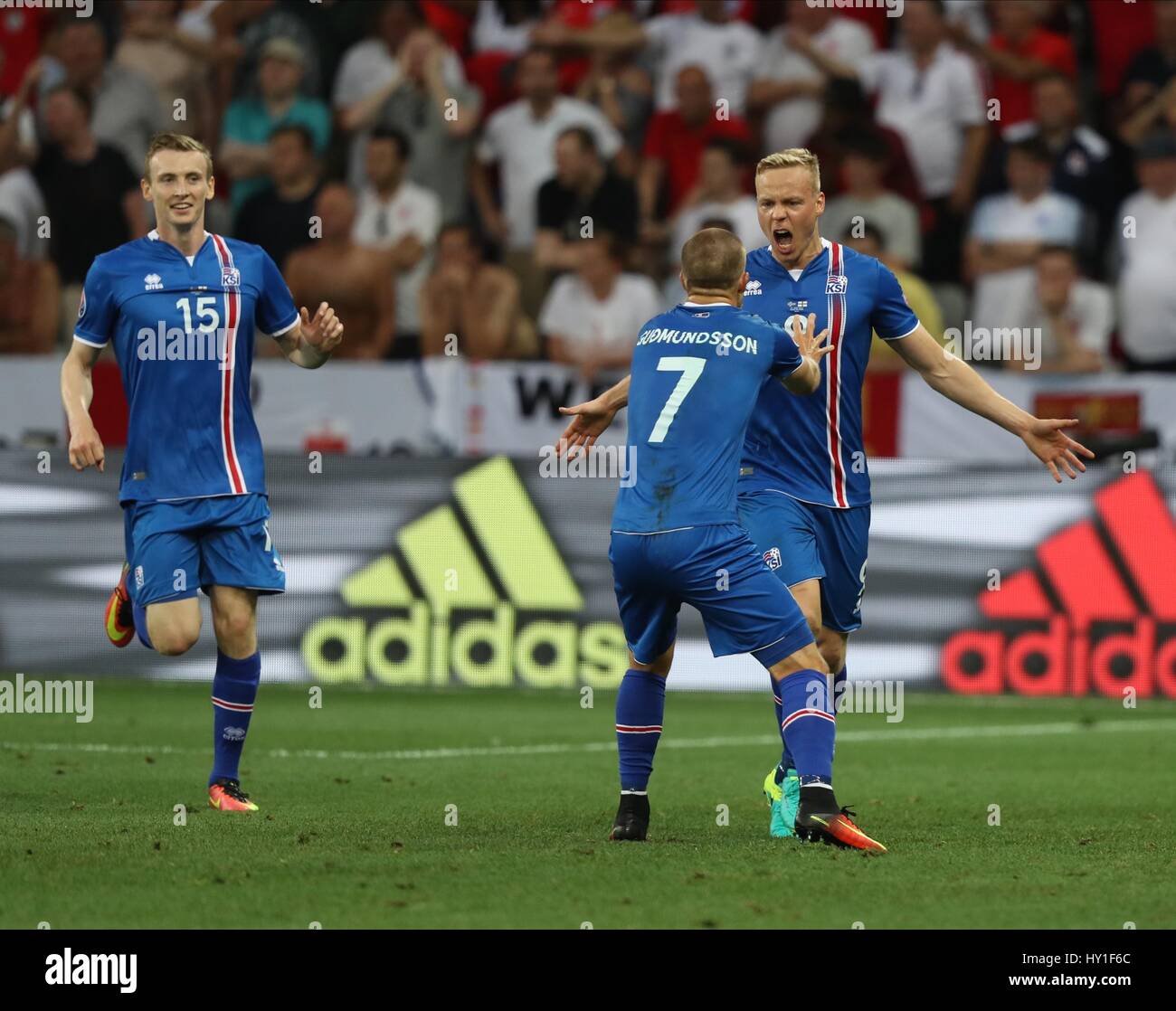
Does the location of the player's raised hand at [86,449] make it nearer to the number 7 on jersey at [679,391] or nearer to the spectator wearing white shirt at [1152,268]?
the number 7 on jersey at [679,391]

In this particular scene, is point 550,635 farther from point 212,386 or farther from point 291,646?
point 212,386

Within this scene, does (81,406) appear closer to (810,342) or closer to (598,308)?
(810,342)

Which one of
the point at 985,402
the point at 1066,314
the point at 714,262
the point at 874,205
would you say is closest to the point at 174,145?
the point at 714,262

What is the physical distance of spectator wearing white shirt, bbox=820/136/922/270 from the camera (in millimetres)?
16812

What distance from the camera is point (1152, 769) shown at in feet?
34.8

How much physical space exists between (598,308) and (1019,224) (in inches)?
138

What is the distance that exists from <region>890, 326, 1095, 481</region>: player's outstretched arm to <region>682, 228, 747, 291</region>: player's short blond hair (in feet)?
3.62

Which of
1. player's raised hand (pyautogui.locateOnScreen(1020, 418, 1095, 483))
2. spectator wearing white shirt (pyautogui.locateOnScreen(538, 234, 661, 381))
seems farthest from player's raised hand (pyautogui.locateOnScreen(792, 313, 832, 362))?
spectator wearing white shirt (pyautogui.locateOnScreen(538, 234, 661, 381))

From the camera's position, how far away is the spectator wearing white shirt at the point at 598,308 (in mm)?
16625

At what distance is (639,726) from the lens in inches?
300

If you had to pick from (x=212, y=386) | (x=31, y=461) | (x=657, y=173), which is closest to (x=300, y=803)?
(x=212, y=386)

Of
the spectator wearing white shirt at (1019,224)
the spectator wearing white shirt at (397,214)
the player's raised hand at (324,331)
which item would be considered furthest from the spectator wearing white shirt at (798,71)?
the player's raised hand at (324,331)

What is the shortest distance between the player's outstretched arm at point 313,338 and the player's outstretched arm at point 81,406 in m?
0.80

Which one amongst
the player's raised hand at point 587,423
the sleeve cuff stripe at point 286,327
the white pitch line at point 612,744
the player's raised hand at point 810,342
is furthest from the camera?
the white pitch line at point 612,744
